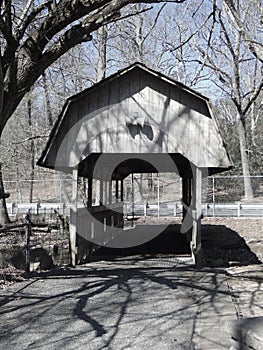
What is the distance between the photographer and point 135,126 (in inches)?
371

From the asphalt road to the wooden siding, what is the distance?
2383mm

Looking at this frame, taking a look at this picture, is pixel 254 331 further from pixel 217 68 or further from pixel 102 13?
pixel 217 68

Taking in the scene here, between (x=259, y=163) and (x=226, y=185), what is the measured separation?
6.64 meters

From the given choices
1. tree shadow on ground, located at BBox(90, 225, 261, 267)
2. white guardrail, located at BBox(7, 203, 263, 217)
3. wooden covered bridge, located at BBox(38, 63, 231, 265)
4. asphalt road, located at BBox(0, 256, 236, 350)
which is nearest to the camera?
asphalt road, located at BBox(0, 256, 236, 350)

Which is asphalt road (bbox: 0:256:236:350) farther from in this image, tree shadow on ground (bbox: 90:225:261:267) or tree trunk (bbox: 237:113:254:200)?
tree trunk (bbox: 237:113:254:200)

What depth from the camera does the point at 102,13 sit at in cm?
627

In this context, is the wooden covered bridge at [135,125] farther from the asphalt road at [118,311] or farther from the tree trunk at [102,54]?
the tree trunk at [102,54]

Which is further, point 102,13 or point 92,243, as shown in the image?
point 92,243

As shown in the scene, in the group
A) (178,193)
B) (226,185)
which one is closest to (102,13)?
(226,185)

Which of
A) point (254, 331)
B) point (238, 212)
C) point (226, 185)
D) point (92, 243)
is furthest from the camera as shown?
point (226, 185)

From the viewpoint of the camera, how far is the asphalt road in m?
4.70

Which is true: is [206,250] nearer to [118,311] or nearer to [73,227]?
[73,227]

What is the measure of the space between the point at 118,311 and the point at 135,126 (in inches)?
176

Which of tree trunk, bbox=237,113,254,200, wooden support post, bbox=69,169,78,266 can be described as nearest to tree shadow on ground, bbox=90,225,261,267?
wooden support post, bbox=69,169,78,266
